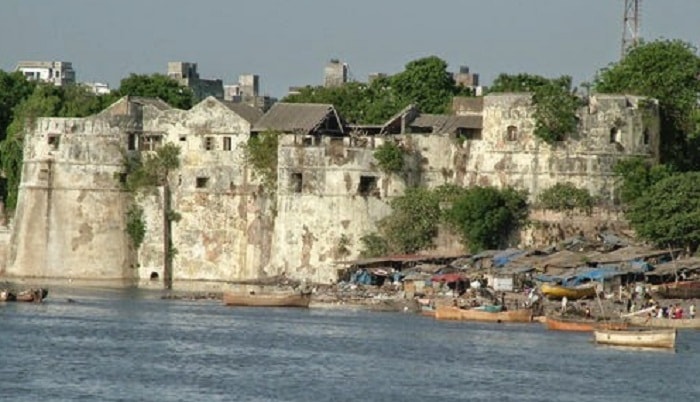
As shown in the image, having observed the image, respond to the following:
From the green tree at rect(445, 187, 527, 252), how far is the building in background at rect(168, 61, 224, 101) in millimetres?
47567

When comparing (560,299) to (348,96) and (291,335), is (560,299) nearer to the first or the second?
(291,335)

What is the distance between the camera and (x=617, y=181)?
9894cm

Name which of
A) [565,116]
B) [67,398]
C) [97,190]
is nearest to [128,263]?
[97,190]

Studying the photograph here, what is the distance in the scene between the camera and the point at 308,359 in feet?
→ 243

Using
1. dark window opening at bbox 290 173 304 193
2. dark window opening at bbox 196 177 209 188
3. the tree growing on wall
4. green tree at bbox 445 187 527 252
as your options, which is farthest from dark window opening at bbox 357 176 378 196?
the tree growing on wall

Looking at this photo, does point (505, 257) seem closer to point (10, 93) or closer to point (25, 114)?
point (25, 114)

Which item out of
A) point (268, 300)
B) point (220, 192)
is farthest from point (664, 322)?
point (220, 192)

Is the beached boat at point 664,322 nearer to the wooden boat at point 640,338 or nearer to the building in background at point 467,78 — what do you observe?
the wooden boat at point 640,338

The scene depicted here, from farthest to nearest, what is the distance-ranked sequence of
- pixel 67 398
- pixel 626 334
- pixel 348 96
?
pixel 348 96, pixel 626 334, pixel 67 398

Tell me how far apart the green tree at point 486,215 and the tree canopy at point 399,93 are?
903 inches

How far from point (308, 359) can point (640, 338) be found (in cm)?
1059

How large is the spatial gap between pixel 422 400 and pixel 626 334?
48.0 ft

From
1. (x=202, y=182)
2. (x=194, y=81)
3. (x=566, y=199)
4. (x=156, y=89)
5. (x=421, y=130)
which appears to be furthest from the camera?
(x=194, y=81)

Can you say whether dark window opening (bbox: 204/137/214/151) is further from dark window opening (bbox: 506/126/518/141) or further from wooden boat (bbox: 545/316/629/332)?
wooden boat (bbox: 545/316/629/332)
